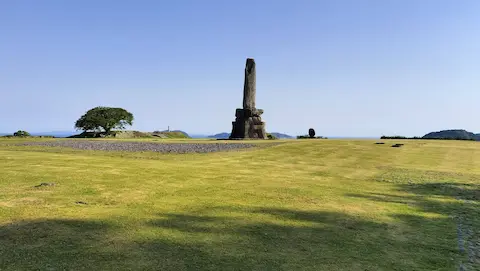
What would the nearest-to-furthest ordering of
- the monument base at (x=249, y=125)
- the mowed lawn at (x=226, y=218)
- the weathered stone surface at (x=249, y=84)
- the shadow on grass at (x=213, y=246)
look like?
1. the shadow on grass at (x=213, y=246)
2. the mowed lawn at (x=226, y=218)
3. the monument base at (x=249, y=125)
4. the weathered stone surface at (x=249, y=84)

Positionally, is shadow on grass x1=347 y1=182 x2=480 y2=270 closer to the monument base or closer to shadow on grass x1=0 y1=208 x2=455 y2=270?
shadow on grass x1=0 y1=208 x2=455 y2=270

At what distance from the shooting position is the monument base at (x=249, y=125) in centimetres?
4648

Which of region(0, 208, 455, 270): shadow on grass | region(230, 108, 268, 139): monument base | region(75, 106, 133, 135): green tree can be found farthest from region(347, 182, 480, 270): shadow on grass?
region(75, 106, 133, 135): green tree

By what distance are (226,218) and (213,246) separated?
2046 millimetres

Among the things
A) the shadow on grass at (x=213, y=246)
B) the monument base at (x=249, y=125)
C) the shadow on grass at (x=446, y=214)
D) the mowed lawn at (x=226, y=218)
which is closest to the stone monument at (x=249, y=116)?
the monument base at (x=249, y=125)

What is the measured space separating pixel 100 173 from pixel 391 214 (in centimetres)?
1162

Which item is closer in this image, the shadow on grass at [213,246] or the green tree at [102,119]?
the shadow on grass at [213,246]

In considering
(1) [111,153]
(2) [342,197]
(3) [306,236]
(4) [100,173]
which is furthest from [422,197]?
(1) [111,153]

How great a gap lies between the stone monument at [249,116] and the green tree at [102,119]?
32.0m

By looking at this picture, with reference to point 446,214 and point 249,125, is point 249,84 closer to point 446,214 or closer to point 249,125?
point 249,125

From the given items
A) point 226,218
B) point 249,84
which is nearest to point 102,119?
point 249,84

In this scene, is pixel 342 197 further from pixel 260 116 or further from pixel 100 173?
pixel 260 116

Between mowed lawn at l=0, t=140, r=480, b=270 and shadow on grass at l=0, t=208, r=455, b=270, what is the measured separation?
2 cm

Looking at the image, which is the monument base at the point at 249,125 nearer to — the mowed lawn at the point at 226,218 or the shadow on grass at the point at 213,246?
the mowed lawn at the point at 226,218
